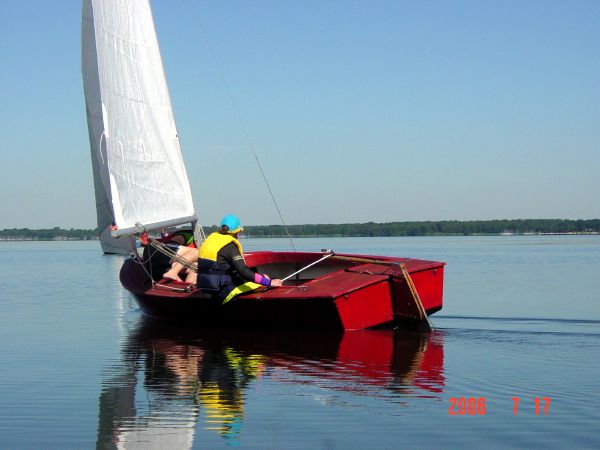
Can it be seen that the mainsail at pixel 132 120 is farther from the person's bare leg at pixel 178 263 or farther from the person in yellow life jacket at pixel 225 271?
the person in yellow life jacket at pixel 225 271

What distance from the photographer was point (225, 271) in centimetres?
1284

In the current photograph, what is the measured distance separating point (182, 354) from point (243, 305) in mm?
1567

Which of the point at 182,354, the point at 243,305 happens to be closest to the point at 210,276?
the point at 243,305

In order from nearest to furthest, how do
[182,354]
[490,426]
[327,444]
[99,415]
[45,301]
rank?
[327,444] → [490,426] → [99,415] → [182,354] → [45,301]

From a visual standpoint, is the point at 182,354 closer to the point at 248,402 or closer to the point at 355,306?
the point at 355,306

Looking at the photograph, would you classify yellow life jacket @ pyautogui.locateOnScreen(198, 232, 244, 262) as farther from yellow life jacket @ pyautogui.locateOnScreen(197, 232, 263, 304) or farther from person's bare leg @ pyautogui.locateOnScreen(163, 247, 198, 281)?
person's bare leg @ pyautogui.locateOnScreen(163, 247, 198, 281)

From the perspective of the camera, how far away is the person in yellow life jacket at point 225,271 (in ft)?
41.6

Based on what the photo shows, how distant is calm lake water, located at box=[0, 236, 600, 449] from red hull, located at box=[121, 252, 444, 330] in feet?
0.83

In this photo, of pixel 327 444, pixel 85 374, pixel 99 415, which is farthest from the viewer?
pixel 85 374

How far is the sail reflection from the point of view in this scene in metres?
7.21

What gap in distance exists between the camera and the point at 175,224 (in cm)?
1547
